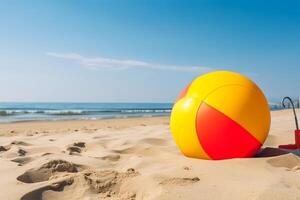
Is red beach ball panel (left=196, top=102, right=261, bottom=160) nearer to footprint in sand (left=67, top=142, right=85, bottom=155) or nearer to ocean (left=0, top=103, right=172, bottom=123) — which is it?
footprint in sand (left=67, top=142, right=85, bottom=155)

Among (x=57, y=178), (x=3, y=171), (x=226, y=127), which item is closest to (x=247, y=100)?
(x=226, y=127)

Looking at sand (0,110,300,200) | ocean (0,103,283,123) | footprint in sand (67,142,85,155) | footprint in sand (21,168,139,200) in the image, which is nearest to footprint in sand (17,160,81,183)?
sand (0,110,300,200)

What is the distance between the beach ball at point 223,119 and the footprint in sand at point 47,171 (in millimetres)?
1293

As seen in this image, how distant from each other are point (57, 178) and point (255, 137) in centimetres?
211

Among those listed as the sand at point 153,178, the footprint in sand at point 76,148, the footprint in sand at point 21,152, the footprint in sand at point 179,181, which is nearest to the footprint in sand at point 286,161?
the sand at point 153,178

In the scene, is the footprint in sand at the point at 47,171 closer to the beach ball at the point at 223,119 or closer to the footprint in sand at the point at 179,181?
the footprint in sand at the point at 179,181

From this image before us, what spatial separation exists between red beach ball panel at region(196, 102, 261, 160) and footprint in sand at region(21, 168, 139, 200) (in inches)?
39.4

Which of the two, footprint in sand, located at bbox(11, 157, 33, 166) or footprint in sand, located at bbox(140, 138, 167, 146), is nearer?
footprint in sand, located at bbox(11, 157, 33, 166)

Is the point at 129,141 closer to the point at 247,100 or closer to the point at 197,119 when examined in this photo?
the point at 197,119

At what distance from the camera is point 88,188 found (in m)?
2.84

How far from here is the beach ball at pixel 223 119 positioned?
3.75 meters

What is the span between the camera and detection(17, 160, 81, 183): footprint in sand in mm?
3223

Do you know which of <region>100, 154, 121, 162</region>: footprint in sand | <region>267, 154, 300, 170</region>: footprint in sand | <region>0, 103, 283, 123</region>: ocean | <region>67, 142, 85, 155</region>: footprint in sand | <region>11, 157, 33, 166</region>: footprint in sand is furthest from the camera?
<region>0, 103, 283, 123</region>: ocean

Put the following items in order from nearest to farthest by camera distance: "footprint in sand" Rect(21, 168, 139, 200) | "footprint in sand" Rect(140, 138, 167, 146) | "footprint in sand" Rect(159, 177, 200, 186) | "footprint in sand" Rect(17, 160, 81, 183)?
"footprint in sand" Rect(21, 168, 139, 200)
"footprint in sand" Rect(159, 177, 200, 186)
"footprint in sand" Rect(17, 160, 81, 183)
"footprint in sand" Rect(140, 138, 167, 146)
